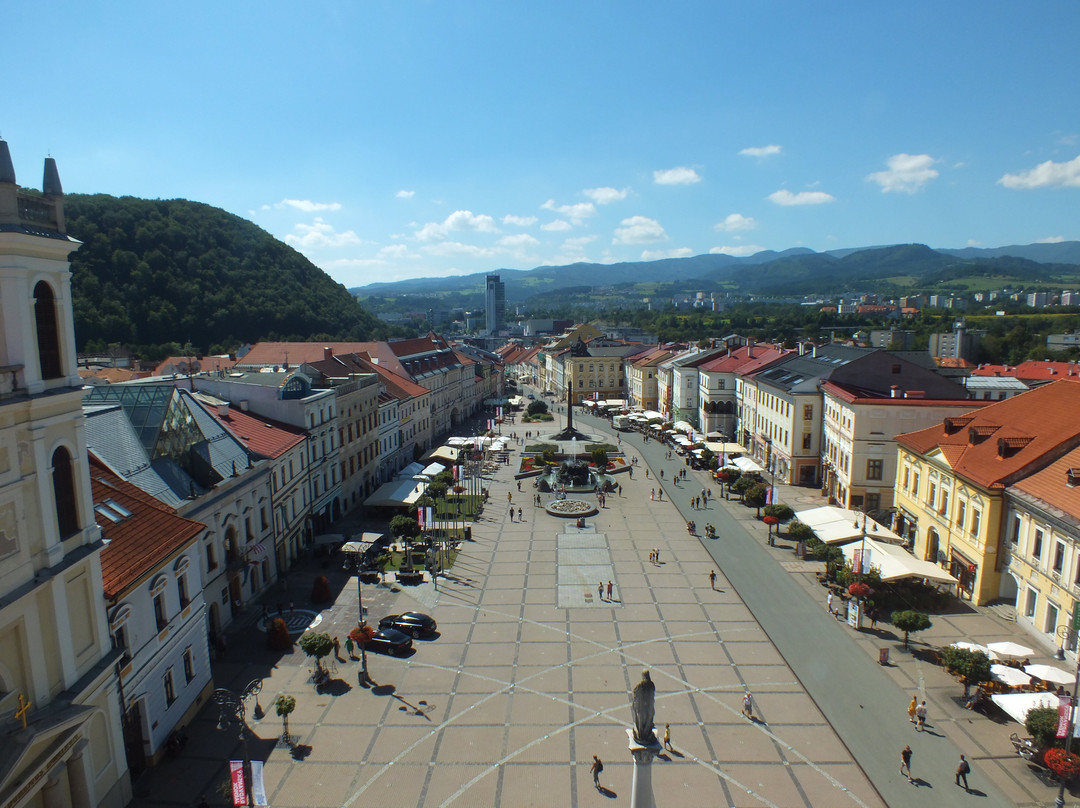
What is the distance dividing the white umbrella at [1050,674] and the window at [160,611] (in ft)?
100

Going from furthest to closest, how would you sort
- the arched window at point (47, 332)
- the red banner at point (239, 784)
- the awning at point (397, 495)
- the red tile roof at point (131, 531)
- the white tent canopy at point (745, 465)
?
the white tent canopy at point (745, 465) → the awning at point (397, 495) → the red tile roof at point (131, 531) → the red banner at point (239, 784) → the arched window at point (47, 332)

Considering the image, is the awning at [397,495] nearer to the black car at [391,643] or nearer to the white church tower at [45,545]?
the black car at [391,643]

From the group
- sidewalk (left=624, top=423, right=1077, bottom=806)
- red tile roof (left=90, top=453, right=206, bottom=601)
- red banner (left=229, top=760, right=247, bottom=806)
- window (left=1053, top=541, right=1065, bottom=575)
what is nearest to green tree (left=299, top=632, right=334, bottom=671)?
red tile roof (left=90, top=453, right=206, bottom=601)

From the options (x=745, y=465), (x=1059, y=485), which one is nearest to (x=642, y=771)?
(x=1059, y=485)

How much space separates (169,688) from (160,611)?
280 cm

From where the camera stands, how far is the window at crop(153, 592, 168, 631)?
74.7ft

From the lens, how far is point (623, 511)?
5288cm

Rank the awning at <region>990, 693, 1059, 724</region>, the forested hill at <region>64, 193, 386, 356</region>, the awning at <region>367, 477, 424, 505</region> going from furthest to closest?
1. the forested hill at <region>64, 193, 386, 356</region>
2. the awning at <region>367, 477, 424, 505</region>
3. the awning at <region>990, 693, 1059, 724</region>

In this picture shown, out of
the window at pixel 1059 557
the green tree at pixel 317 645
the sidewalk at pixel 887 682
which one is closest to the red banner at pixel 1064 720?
the sidewalk at pixel 887 682

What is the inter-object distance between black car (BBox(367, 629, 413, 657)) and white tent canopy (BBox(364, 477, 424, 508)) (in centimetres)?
1880

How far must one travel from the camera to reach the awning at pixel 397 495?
48500 millimetres

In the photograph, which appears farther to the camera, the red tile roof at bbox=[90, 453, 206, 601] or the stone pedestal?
the red tile roof at bbox=[90, 453, 206, 601]

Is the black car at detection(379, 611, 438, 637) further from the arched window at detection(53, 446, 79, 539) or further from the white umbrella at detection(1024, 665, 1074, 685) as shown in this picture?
the white umbrella at detection(1024, 665, 1074, 685)

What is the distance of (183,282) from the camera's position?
101438 millimetres
